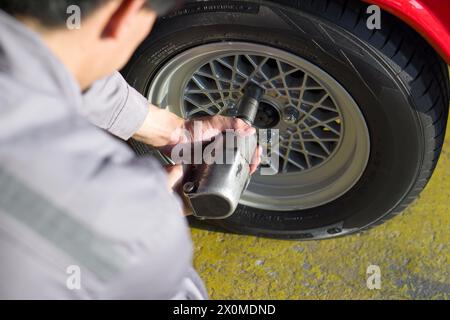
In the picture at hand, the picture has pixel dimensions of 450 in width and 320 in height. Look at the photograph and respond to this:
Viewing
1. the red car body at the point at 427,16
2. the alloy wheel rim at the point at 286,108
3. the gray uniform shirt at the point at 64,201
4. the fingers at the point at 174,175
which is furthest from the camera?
the alloy wheel rim at the point at 286,108

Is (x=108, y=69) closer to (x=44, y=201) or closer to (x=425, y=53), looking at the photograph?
(x=44, y=201)

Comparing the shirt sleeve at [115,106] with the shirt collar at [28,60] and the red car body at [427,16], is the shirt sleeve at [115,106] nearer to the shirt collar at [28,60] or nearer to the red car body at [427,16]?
the shirt collar at [28,60]

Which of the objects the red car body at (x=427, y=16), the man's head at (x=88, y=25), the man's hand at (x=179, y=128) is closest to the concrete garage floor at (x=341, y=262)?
the man's hand at (x=179, y=128)

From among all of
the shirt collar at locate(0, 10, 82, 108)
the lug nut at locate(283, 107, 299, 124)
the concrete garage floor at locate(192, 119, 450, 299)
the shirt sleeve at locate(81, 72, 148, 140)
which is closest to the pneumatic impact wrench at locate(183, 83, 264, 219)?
the lug nut at locate(283, 107, 299, 124)

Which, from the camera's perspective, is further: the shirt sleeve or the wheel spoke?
the wheel spoke

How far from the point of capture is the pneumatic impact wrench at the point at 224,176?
5.88 ft

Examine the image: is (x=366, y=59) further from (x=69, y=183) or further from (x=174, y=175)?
(x=69, y=183)

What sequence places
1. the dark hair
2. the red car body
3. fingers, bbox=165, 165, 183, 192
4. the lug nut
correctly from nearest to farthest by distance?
1. the dark hair
2. the red car body
3. fingers, bbox=165, 165, 183, 192
4. the lug nut

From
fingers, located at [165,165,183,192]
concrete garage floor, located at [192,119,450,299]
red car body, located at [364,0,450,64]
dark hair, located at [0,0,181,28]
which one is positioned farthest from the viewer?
concrete garage floor, located at [192,119,450,299]

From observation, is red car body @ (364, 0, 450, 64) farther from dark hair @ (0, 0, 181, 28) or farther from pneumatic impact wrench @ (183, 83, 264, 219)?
dark hair @ (0, 0, 181, 28)

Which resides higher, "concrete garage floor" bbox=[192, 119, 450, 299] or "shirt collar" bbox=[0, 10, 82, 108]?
"concrete garage floor" bbox=[192, 119, 450, 299]

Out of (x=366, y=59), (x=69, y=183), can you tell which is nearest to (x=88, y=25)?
(x=69, y=183)

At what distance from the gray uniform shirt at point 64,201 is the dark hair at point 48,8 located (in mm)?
37

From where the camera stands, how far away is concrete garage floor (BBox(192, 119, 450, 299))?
2.25m
